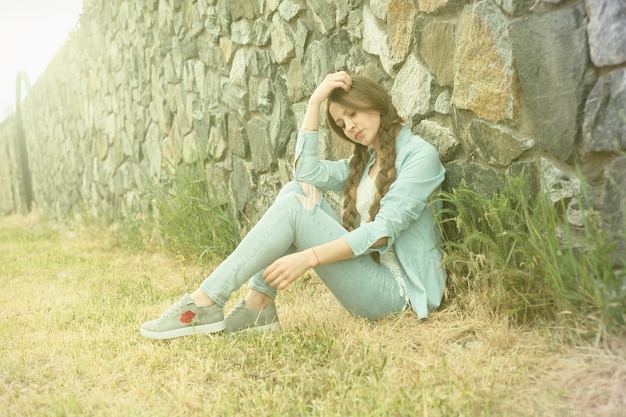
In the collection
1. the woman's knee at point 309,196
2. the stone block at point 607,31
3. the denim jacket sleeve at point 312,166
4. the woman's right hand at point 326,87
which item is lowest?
the woman's knee at point 309,196

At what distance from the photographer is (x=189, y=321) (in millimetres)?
2289

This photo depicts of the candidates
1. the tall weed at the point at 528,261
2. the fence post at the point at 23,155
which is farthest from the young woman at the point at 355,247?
the fence post at the point at 23,155

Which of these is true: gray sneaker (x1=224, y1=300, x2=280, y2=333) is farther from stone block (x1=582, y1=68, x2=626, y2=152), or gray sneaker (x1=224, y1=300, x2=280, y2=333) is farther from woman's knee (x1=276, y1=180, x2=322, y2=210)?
stone block (x1=582, y1=68, x2=626, y2=152)

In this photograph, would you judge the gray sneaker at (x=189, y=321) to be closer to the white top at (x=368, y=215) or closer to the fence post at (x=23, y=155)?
the white top at (x=368, y=215)

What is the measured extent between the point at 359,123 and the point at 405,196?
38 cm

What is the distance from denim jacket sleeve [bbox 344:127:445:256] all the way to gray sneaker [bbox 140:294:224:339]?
1.95 feet

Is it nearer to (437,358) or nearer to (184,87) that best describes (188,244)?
(184,87)

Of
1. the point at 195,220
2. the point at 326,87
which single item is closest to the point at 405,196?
the point at 326,87

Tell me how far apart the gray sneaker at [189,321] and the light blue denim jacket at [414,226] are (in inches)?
23.5

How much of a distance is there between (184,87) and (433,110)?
267 cm

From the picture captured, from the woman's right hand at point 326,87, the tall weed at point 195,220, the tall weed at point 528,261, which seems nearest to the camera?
the tall weed at point 528,261

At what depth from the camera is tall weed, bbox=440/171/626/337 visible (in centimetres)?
166

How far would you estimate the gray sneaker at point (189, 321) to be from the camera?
2285 millimetres

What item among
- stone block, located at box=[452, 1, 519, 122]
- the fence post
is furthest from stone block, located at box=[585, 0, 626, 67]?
the fence post
